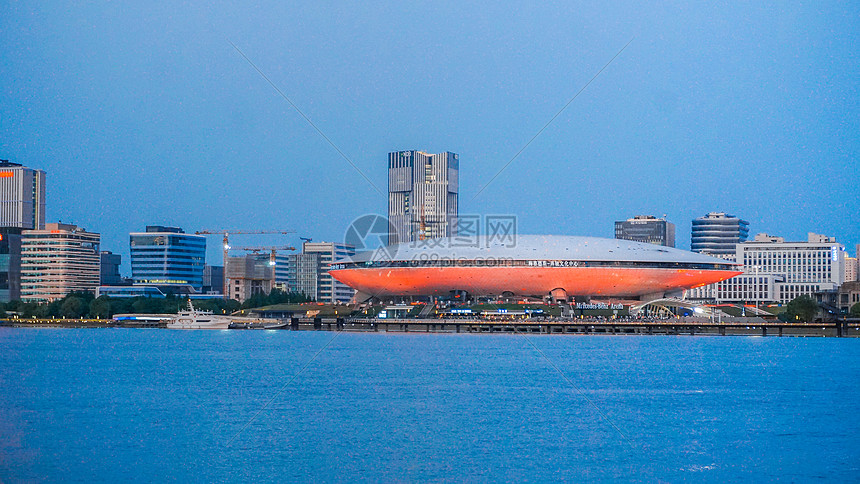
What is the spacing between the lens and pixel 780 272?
183 m

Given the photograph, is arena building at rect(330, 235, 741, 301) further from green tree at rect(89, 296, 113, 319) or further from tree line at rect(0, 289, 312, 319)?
green tree at rect(89, 296, 113, 319)

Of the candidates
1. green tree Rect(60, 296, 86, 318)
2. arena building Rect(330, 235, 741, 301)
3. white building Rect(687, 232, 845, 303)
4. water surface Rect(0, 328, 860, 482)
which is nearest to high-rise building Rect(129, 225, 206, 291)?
green tree Rect(60, 296, 86, 318)

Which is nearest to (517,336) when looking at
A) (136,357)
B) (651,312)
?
(651,312)

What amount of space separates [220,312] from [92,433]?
11084 centimetres

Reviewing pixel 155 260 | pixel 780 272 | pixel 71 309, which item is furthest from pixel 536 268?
pixel 155 260

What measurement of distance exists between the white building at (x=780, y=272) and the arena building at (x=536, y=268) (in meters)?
51.5

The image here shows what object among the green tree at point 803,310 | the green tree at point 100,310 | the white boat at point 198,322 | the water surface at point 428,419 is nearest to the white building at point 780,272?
the green tree at point 803,310

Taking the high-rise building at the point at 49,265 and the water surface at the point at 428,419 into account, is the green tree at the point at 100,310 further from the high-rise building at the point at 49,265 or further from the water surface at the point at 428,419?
the water surface at the point at 428,419

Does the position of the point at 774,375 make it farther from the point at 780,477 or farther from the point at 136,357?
the point at 136,357

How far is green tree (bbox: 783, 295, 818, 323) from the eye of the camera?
361 ft

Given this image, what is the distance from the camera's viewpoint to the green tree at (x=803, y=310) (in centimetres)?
11000

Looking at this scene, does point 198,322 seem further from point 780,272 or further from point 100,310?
point 780,272

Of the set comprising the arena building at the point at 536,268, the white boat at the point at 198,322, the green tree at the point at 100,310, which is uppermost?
A: the arena building at the point at 536,268

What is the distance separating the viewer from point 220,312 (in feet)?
464
